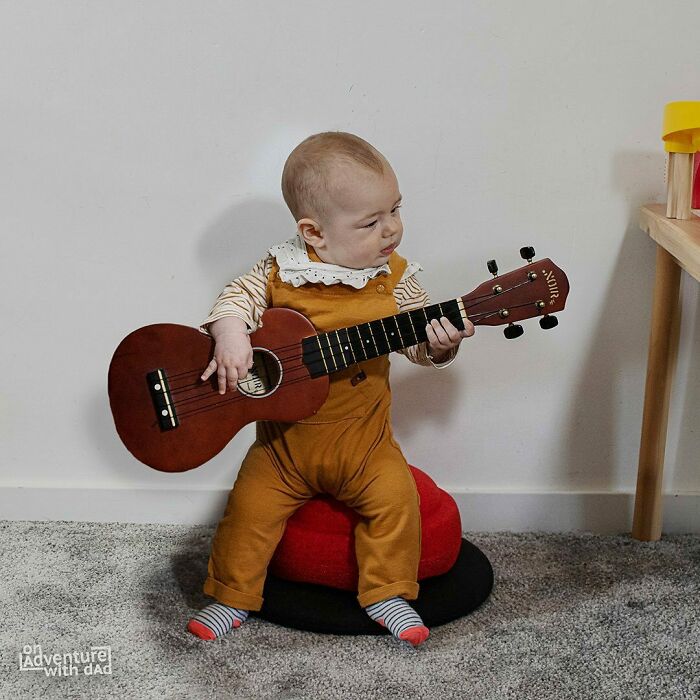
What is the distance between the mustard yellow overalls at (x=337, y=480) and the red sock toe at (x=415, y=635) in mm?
58

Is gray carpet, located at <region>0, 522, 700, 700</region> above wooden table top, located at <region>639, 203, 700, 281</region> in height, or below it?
below

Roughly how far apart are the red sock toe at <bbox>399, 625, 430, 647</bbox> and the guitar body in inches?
13.5

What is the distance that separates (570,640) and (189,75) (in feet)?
3.53

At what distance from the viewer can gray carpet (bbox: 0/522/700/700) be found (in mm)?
1235

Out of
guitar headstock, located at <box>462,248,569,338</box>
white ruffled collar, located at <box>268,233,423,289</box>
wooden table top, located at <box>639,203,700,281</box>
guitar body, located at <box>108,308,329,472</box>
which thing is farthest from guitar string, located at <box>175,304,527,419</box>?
wooden table top, located at <box>639,203,700,281</box>

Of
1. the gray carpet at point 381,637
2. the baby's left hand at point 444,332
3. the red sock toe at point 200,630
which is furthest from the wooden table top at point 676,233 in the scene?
the red sock toe at point 200,630

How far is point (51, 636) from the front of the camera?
136 centimetres

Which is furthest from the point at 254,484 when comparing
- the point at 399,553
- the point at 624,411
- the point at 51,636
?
the point at 624,411

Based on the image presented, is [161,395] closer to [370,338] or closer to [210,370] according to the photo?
[210,370]

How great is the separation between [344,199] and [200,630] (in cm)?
66

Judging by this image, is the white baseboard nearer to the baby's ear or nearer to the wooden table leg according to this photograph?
the wooden table leg

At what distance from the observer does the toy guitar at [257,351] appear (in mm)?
1296

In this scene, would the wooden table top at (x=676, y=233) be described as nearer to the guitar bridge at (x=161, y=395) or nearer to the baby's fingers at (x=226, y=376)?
the baby's fingers at (x=226, y=376)

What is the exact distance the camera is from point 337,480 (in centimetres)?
139
